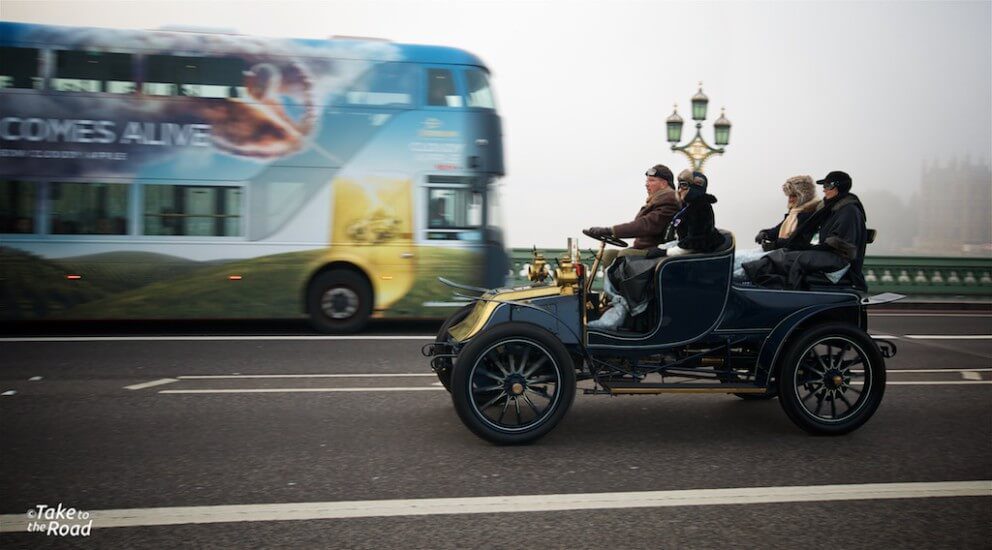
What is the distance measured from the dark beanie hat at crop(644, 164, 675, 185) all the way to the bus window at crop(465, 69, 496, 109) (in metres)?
6.36

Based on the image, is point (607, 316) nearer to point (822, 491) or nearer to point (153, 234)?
point (822, 491)

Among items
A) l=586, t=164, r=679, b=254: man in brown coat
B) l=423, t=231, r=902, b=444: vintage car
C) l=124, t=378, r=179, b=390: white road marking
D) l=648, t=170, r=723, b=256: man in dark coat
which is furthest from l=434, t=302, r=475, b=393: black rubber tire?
l=124, t=378, r=179, b=390: white road marking

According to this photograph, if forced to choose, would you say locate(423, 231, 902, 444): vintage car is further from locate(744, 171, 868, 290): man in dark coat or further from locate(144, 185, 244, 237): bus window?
locate(144, 185, 244, 237): bus window

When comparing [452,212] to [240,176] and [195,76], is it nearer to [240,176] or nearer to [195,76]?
[240,176]

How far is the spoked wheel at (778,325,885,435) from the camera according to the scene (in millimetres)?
5320

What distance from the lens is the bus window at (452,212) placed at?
38.7 feet

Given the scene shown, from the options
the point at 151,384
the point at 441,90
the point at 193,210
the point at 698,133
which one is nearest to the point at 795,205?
the point at 151,384

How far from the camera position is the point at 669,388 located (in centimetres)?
513

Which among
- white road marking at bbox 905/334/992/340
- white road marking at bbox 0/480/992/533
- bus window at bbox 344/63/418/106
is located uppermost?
bus window at bbox 344/63/418/106

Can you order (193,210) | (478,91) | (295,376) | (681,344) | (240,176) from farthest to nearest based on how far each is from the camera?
(478,91), (240,176), (193,210), (295,376), (681,344)

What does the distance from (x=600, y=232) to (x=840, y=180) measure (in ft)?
5.83

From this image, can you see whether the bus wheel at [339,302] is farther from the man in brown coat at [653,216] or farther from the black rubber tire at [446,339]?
the man in brown coat at [653,216]

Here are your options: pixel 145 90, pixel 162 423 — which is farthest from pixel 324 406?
pixel 145 90

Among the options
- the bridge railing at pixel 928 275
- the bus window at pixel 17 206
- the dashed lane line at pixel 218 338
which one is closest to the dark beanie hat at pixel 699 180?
the dashed lane line at pixel 218 338
